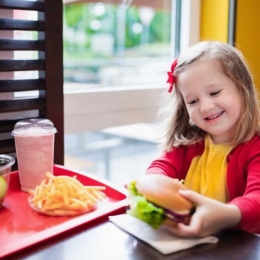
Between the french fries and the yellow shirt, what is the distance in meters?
0.23

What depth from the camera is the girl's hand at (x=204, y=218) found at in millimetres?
652

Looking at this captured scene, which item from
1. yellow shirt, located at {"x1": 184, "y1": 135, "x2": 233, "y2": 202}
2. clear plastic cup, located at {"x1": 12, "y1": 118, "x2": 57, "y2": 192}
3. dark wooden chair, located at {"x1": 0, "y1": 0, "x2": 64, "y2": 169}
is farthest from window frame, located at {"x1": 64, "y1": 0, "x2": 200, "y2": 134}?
yellow shirt, located at {"x1": 184, "y1": 135, "x2": 233, "y2": 202}

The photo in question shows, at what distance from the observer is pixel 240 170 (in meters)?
0.90

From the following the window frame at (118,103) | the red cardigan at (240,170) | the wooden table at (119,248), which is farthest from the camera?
the window frame at (118,103)

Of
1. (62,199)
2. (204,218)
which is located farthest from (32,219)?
(204,218)

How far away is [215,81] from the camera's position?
2.88ft

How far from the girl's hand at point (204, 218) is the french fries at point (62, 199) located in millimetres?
184

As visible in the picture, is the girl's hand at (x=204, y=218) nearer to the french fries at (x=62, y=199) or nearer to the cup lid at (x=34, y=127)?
the french fries at (x=62, y=199)

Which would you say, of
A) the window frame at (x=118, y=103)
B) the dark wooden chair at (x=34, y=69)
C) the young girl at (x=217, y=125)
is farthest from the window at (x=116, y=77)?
the young girl at (x=217, y=125)

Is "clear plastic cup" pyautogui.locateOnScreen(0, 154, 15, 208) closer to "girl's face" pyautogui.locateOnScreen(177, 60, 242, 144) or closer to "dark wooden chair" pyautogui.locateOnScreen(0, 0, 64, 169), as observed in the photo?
"dark wooden chair" pyautogui.locateOnScreen(0, 0, 64, 169)

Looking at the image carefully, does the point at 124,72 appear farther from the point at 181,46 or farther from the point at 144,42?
the point at 181,46

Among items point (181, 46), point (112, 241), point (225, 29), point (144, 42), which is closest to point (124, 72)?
point (144, 42)

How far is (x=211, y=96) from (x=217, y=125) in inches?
2.3

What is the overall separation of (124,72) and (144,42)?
134mm
